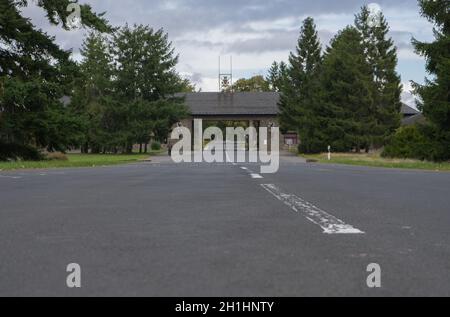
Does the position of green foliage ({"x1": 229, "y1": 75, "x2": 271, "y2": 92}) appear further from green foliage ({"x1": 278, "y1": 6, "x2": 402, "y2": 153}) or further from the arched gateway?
green foliage ({"x1": 278, "y1": 6, "x2": 402, "y2": 153})

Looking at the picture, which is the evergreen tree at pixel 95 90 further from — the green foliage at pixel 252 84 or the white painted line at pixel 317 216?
the green foliage at pixel 252 84

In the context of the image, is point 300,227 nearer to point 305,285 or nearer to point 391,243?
point 391,243

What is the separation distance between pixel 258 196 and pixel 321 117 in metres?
45.0

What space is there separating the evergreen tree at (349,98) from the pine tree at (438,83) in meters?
17.6

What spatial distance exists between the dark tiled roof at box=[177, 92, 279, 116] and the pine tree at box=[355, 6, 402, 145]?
999 inches

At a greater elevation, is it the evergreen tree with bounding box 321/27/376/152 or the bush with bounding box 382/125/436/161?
the evergreen tree with bounding box 321/27/376/152

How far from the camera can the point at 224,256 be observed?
5.89 meters

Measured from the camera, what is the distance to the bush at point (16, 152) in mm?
35062

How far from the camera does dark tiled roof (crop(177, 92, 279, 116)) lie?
3260 inches

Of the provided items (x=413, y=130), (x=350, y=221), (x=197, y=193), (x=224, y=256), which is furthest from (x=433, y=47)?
(x=224, y=256)
